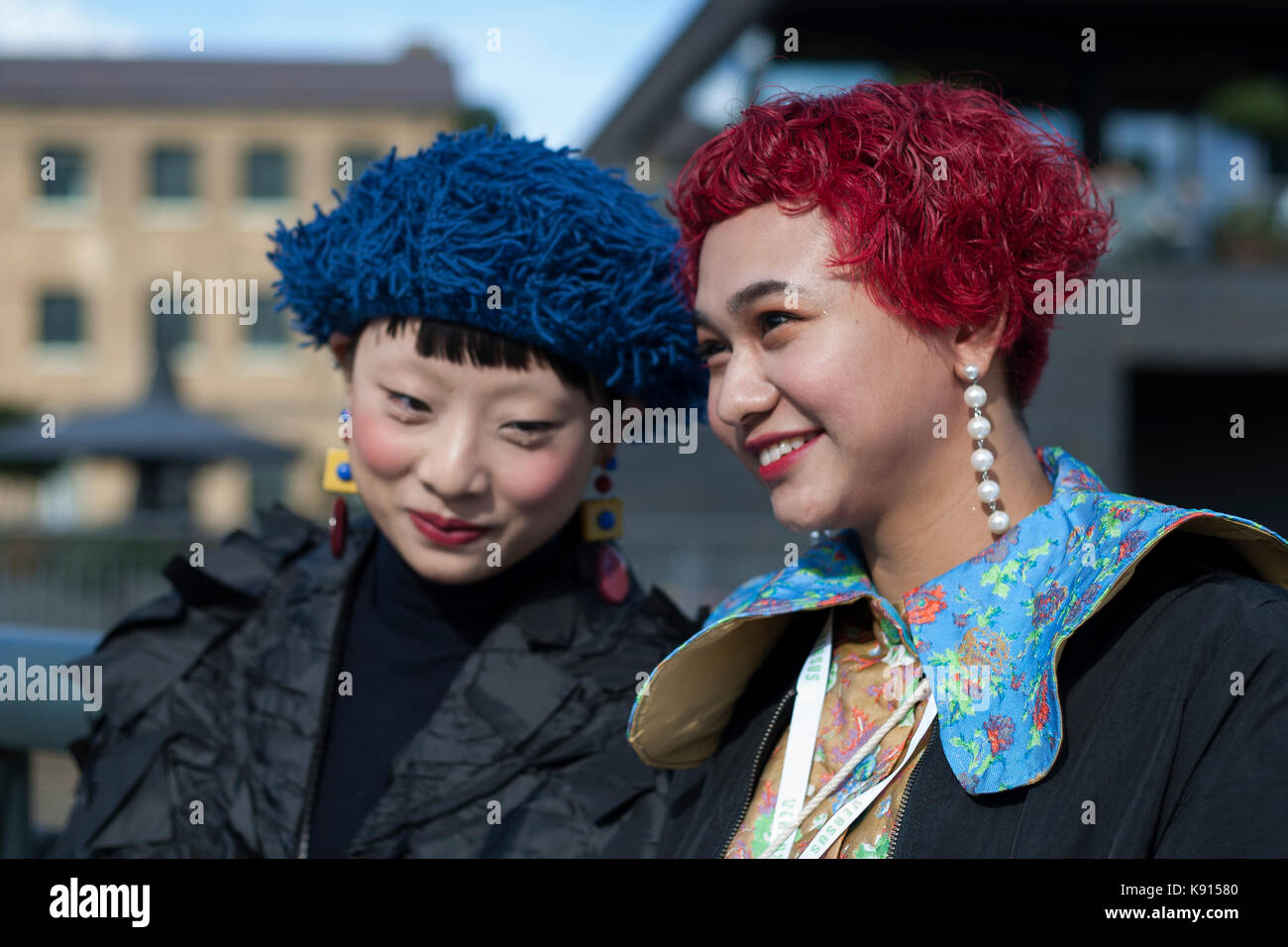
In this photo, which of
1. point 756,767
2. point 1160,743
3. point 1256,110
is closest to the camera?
point 1160,743

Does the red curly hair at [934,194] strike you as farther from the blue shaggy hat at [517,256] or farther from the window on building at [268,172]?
the window on building at [268,172]

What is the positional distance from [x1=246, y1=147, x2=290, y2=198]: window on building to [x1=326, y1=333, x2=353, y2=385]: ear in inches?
912

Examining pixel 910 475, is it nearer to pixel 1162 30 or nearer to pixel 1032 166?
pixel 1032 166

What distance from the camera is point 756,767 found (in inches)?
64.7

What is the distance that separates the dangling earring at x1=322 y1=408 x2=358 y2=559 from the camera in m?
2.18

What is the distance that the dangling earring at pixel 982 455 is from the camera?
1485 millimetres

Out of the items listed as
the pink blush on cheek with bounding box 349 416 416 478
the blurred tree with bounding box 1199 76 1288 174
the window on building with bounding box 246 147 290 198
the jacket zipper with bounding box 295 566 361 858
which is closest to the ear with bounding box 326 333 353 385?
the pink blush on cheek with bounding box 349 416 416 478

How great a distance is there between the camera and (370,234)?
2.03 m

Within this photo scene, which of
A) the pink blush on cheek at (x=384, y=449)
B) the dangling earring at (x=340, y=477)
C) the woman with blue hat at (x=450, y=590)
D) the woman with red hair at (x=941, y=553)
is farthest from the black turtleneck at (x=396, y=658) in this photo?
the woman with red hair at (x=941, y=553)

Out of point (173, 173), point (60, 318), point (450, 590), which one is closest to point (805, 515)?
point (450, 590)

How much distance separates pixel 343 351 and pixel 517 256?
47 cm

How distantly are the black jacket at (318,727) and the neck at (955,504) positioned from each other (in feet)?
2.23

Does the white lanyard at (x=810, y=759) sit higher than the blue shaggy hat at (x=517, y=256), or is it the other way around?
the blue shaggy hat at (x=517, y=256)

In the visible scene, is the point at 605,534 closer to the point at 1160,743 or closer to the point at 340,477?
the point at 340,477
